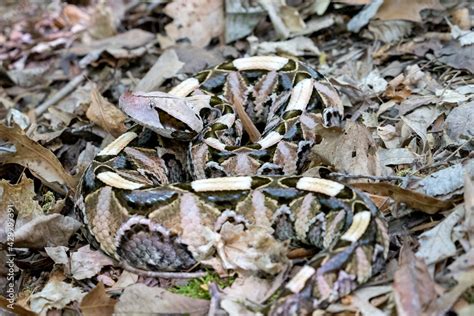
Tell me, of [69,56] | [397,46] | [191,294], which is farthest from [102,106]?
[397,46]

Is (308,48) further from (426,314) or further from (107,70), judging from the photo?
(426,314)

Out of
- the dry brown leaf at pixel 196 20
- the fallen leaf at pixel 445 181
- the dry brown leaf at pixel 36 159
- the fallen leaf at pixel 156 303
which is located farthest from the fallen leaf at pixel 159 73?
the fallen leaf at pixel 445 181

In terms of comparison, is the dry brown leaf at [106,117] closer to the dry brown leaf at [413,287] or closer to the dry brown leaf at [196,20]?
the dry brown leaf at [196,20]

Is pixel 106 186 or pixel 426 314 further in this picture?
pixel 106 186

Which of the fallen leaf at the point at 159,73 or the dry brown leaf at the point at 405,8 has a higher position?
the dry brown leaf at the point at 405,8

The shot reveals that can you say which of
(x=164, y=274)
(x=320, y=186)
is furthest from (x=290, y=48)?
(x=164, y=274)
